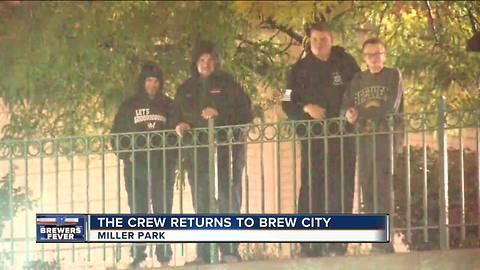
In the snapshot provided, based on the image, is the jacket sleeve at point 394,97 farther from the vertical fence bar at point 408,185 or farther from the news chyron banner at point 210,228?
the news chyron banner at point 210,228

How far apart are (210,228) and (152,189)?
44 cm

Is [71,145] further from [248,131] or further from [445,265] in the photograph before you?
[445,265]

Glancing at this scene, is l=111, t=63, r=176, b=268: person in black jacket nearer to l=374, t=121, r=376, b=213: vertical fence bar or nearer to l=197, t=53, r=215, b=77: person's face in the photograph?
l=197, t=53, r=215, b=77: person's face

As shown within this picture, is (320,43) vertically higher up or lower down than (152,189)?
higher up

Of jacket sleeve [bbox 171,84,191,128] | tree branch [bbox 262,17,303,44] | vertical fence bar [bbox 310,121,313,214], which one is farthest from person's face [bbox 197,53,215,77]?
vertical fence bar [bbox 310,121,313,214]

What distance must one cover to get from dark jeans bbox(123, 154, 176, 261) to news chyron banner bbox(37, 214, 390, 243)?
7 cm

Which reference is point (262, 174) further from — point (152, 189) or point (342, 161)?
point (152, 189)

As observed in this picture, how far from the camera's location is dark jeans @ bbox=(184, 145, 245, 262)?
19.5 ft

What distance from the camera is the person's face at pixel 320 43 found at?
19.1 ft

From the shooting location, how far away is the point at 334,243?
5.83 meters

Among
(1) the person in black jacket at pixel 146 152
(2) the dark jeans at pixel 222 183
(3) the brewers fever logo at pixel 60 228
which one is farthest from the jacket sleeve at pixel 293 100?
(3) the brewers fever logo at pixel 60 228

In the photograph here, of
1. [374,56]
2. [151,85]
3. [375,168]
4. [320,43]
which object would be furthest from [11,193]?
[374,56]

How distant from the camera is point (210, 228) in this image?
5934 millimetres

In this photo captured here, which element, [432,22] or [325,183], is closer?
[432,22]
